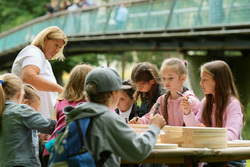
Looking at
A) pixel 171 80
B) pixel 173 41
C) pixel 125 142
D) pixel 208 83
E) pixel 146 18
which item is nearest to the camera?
pixel 125 142

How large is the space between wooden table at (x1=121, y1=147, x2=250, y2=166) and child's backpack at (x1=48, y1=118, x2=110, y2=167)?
0.44 metres

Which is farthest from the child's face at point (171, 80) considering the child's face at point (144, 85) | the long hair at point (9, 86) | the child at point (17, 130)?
the long hair at point (9, 86)

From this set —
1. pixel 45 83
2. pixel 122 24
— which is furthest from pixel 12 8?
pixel 45 83

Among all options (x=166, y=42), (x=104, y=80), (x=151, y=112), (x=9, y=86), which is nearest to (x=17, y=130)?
(x=9, y=86)

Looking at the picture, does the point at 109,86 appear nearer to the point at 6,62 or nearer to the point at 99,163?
the point at 99,163

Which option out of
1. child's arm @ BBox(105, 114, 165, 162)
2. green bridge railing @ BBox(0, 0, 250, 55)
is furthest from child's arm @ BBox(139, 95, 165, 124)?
green bridge railing @ BBox(0, 0, 250, 55)

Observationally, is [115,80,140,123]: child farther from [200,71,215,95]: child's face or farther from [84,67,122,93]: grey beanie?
[84,67,122,93]: grey beanie

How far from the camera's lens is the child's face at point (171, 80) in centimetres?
552

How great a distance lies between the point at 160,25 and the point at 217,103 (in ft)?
46.4

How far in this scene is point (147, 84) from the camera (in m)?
6.10

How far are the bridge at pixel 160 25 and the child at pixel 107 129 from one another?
32.1 feet

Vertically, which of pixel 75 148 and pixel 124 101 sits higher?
pixel 124 101

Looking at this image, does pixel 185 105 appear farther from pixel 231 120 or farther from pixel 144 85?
pixel 144 85

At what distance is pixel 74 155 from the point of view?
3779mm
